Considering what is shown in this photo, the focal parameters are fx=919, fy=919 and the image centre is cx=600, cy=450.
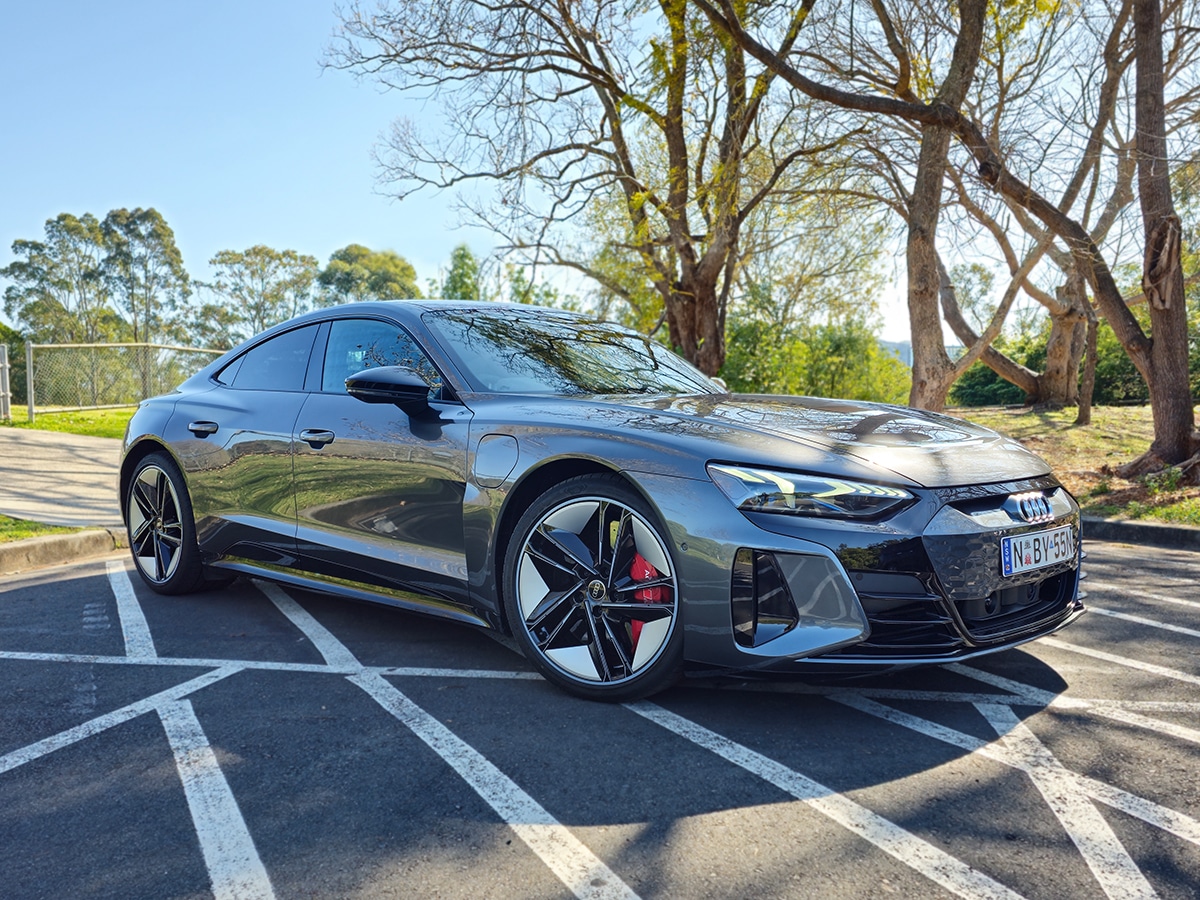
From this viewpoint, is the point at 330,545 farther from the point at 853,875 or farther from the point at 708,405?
the point at 853,875

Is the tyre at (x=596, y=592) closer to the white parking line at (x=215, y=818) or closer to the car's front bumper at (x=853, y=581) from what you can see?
the car's front bumper at (x=853, y=581)

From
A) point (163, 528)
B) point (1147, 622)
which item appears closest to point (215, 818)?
point (163, 528)

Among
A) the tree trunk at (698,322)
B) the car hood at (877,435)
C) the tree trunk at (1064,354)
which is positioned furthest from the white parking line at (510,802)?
the tree trunk at (1064,354)

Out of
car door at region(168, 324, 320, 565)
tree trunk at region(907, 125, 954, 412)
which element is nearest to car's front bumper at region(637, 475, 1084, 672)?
car door at region(168, 324, 320, 565)

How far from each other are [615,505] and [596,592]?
30cm

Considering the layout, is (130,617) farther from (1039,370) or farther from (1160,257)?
(1039,370)

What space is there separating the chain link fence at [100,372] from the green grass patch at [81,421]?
0.19 m

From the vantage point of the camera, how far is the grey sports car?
2730mm

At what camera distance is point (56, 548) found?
6.03m

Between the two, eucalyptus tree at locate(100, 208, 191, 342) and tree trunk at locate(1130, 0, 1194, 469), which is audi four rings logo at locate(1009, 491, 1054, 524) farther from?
eucalyptus tree at locate(100, 208, 191, 342)

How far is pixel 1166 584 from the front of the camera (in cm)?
523

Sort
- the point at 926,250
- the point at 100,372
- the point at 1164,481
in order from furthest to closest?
the point at 100,372 → the point at 926,250 → the point at 1164,481

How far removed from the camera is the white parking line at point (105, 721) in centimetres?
275

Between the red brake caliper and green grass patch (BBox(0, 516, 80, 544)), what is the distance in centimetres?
477
